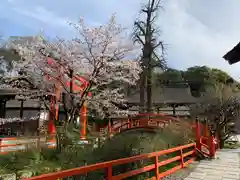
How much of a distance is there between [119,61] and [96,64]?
3.47 feet

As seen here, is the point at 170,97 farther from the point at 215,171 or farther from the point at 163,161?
the point at 163,161

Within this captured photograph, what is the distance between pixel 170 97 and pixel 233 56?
1131 inches

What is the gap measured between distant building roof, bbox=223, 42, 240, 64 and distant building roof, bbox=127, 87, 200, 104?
24370mm

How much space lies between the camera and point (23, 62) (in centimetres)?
1122

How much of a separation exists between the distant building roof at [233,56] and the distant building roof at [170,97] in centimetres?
2437

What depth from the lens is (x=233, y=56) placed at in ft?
16.2

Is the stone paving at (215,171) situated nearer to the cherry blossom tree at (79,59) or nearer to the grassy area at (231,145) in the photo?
the cherry blossom tree at (79,59)

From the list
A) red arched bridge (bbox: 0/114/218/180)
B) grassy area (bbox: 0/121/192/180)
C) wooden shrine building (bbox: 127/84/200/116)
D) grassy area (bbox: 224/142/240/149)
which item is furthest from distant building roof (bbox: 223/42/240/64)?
wooden shrine building (bbox: 127/84/200/116)

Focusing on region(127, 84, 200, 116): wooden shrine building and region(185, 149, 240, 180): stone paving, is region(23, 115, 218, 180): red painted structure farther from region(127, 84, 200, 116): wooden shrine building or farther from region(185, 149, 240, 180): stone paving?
region(127, 84, 200, 116): wooden shrine building

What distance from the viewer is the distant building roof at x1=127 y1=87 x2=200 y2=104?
3012 centimetres

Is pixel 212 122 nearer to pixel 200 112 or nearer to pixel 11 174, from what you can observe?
pixel 200 112

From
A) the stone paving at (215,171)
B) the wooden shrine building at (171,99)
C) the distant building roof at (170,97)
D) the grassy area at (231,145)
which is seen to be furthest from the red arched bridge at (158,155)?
the distant building roof at (170,97)

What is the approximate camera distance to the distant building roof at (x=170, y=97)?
3012cm

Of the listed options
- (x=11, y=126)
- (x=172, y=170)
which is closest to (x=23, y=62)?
(x=172, y=170)
